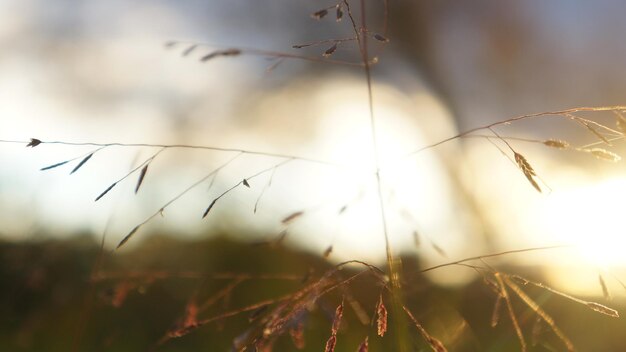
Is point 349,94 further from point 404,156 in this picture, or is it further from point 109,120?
point 404,156

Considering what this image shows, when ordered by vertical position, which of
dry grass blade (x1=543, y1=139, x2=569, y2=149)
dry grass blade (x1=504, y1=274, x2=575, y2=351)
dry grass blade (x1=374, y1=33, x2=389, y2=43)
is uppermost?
dry grass blade (x1=374, y1=33, x2=389, y2=43)

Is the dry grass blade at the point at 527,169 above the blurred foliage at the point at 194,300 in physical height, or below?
above

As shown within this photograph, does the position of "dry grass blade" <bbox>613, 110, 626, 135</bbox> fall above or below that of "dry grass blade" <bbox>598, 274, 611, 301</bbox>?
above

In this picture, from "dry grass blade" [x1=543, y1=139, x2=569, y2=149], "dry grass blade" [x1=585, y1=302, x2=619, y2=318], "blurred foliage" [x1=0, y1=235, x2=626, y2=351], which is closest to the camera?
"dry grass blade" [x1=585, y1=302, x2=619, y2=318]

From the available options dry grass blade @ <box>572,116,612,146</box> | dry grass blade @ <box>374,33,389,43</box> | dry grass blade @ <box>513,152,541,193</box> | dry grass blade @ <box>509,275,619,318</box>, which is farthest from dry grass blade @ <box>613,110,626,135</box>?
dry grass blade @ <box>374,33,389,43</box>

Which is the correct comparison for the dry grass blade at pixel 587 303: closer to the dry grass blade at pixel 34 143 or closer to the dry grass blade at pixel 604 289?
the dry grass blade at pixel 604 289

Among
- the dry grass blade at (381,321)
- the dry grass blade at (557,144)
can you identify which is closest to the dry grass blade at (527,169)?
the dry grass blade at (557,144)

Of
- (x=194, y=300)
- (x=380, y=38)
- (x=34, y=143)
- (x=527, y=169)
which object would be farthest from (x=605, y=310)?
(x=34, y=143)

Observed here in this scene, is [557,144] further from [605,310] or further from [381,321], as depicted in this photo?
[381,321]

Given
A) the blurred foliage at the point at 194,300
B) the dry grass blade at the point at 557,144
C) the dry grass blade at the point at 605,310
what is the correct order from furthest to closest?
the blurred foliage at the point at 194,300 → the dry grass blade at the point at 557,144 → the dry grass blade at the point at 605,310

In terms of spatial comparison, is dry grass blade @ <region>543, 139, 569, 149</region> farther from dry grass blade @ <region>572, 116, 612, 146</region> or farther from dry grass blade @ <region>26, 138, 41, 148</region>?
dry grass blade @ <region>26, 138, 41, 148</region>

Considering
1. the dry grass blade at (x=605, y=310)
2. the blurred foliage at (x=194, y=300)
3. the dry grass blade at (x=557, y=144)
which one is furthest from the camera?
the blurred foliage at (x=194, y=300)
